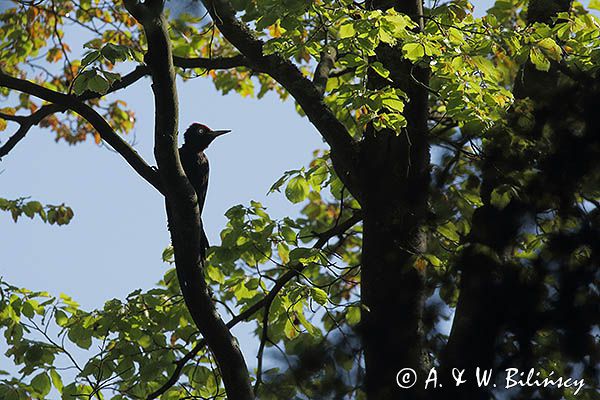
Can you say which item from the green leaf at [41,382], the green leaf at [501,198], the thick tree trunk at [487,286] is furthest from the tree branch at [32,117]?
the green leaf at [501,198]

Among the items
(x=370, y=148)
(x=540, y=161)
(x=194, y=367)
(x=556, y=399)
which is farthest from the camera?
(x=194, y=367)

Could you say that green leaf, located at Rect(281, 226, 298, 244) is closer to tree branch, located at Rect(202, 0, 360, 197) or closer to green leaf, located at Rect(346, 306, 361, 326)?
tree branch, located at Rect(202, 0, 360, 197)

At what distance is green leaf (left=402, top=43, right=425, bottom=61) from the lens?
17.6ft

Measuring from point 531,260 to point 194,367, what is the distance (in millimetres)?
4190

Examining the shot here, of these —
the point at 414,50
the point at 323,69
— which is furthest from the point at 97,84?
the point at 323,69

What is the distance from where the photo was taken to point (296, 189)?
7.31 metres

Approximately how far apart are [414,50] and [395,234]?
113 cm

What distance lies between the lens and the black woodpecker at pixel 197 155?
31.1 ft

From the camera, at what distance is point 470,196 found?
13.5 feet

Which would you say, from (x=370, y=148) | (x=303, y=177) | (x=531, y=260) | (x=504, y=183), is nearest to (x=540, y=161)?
(x=504, y=183)

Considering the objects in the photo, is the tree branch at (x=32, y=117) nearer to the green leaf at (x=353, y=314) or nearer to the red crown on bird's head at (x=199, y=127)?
the green leaf at (x=353, y=314)

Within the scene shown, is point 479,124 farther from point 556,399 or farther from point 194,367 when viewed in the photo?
point 194,367

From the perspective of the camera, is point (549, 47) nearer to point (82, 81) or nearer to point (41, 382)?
point (82, 81)

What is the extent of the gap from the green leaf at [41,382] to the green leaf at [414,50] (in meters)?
3.71
